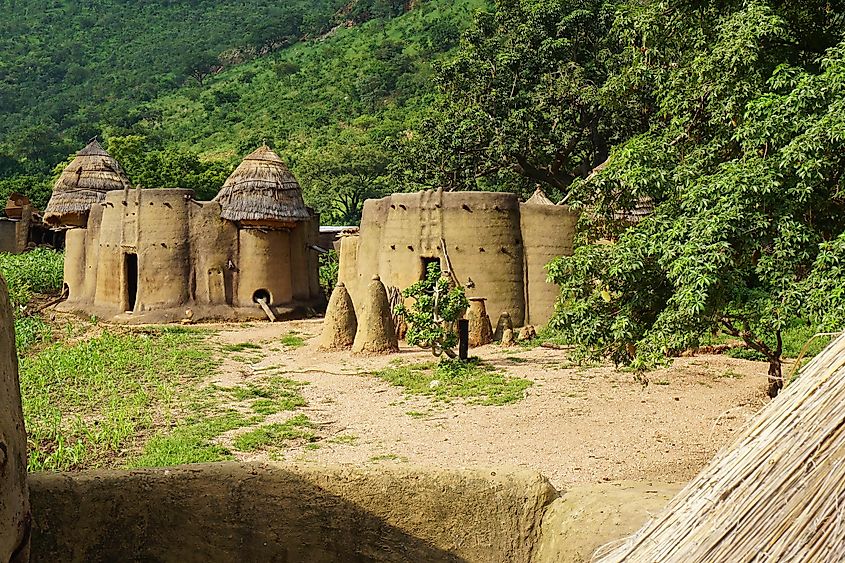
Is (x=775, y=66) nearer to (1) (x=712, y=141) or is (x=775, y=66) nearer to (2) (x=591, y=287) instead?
(1) (x=712, y=141)

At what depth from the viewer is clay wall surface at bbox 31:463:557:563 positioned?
14.6ft

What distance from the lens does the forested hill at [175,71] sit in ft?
166

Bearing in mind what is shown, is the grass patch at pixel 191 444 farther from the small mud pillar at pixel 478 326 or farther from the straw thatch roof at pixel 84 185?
the straw thatch roof at pixel 84 185

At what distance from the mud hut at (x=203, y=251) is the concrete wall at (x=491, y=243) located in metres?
5.18

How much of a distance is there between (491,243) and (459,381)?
183 inches

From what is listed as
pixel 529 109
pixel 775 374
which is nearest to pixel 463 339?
pixel 775 374

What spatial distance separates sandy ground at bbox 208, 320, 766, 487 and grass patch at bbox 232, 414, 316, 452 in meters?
0.20

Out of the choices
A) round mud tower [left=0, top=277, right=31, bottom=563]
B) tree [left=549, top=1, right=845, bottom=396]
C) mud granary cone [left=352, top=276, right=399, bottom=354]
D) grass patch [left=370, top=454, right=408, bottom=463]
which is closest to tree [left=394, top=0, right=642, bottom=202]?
mud granary cone [left=352, top=276, right=399, bottom=354]

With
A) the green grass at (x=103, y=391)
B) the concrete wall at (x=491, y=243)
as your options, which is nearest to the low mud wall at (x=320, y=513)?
the green grass at (x=103, y=391)

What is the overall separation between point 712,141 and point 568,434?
3408 millimetres

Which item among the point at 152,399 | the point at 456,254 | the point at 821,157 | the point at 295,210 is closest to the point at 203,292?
the point at 295,210

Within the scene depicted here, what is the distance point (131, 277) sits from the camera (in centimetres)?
2194

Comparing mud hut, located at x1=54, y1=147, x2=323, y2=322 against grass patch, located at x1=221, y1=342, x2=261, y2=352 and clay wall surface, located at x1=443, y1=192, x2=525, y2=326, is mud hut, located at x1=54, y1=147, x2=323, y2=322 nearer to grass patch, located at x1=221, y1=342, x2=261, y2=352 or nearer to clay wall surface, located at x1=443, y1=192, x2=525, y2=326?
grass patch, located at x1=221, y1=342, x2=261, y2=352

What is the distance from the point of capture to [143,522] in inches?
176
